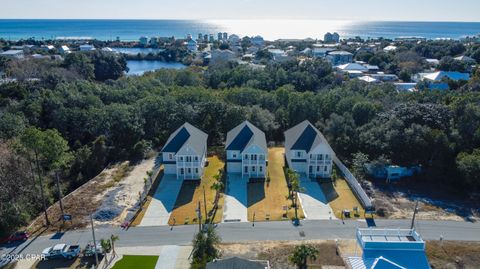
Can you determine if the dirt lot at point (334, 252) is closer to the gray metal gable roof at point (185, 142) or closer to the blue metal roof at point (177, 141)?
the gray metal gable roof at point (185, 142)

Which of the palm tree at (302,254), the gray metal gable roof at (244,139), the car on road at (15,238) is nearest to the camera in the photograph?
the palm tree at (302,254)

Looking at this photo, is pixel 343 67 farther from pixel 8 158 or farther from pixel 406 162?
pixel 8 158

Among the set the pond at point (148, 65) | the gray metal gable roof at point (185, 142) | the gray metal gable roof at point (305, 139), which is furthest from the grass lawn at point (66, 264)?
the pond at point (148, 65)

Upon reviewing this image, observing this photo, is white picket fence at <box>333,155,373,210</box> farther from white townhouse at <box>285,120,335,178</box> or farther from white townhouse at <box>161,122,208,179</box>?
white townhouse at <box>161,122,208,179</box>

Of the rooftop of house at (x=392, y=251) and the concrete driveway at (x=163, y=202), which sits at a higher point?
the rooftop of house at (x=392, y=251)

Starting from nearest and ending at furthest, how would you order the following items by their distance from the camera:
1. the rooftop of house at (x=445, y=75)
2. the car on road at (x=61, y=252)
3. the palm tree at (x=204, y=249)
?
the palm tree at (x=204, y=249), the car on road at (x=61, y=252), the rooftop of house at (x=445, y=75)

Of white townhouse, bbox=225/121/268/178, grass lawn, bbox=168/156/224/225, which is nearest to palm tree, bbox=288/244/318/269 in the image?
grass lawn, bbox=168/156/224/225

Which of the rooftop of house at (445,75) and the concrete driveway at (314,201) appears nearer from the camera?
the concrete driveway at (314,201)
